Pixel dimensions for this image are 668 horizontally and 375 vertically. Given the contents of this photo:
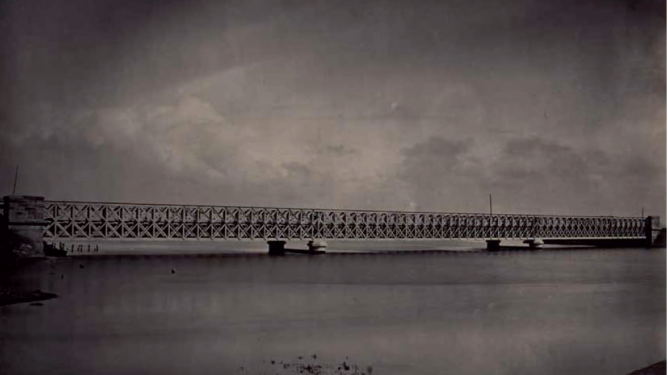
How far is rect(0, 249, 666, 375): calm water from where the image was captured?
14086 mm

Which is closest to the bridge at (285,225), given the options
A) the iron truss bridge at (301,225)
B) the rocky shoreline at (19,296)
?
the iron truss bridge at (301,225)

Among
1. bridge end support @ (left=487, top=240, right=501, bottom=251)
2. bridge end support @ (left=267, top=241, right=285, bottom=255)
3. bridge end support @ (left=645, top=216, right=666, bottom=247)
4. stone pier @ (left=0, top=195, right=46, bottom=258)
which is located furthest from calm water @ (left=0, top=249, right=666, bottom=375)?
bridge end support @ (left=645, top=216, right=666, bottom=247)

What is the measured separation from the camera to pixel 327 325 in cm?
1870

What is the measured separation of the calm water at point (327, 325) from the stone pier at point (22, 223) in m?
8.58

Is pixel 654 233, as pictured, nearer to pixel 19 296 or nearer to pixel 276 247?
pixel 276 247

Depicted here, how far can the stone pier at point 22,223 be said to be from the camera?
39.5 m

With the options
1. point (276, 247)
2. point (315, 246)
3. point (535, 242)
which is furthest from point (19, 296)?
point (535, 242)

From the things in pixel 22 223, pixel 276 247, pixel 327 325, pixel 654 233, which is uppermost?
pixel 654 233

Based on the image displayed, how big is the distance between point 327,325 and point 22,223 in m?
27.8

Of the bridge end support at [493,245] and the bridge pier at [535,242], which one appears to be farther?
the bridge pier at [535,242]

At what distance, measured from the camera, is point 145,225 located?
5475 centimetres

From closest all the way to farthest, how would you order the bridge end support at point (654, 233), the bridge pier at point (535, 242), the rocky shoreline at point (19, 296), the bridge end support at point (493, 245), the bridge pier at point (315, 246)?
the rocky shoreline at point (19, 296) → the bridge pier at point (315, 246) → the bridge end support at point (493, 245) → the bridge pier at point (535, 242) → the bridge end support at point (654, 233)

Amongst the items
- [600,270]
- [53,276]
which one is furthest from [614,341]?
[600,270]

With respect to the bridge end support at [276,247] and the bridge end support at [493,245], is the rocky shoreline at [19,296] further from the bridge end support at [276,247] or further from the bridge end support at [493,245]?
the bridge end support at [493,245]
